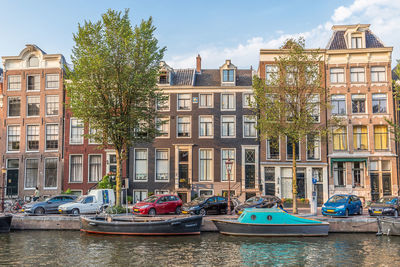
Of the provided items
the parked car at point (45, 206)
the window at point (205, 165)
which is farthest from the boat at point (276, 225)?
the window at point (205, 165)

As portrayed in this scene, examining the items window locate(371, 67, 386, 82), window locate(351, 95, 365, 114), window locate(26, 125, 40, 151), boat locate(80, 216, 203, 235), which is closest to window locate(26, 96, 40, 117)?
window locate(26, 125, 40, 151)

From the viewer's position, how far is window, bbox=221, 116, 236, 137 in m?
39.6

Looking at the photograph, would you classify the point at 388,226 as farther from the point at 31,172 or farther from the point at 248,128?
the point at 31,172

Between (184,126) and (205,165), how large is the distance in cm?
473

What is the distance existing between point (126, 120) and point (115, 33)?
6545 millimetres

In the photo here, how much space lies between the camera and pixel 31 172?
135 feet

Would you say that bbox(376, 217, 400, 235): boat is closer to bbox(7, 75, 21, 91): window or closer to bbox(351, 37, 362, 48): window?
bbox(351, 37, 362, 48): window

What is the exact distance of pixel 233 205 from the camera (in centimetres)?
3050

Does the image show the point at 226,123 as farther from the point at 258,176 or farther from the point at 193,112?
the point at 258,176

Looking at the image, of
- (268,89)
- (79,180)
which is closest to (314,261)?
(268,89)

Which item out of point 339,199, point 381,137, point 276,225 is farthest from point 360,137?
point 276,225

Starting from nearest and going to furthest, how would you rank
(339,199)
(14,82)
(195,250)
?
(195,250) < (339,199) < (14,82)

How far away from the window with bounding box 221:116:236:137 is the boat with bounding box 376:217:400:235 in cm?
1806

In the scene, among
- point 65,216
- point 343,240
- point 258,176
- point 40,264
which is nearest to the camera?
point 40,264
